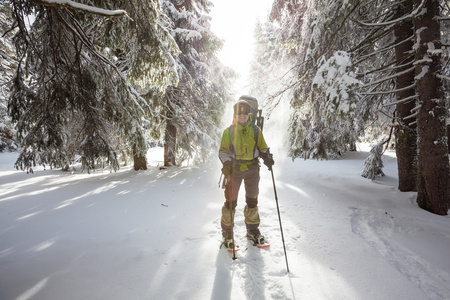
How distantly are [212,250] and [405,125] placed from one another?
5624 millimetres

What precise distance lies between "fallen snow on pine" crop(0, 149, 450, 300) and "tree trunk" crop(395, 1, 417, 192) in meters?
0.57

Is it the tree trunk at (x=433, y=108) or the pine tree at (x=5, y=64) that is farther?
the pine tree at (x=5, y=64)

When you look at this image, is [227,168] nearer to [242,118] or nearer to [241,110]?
[242,118]

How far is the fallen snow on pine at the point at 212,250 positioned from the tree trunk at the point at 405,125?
0.57 meters

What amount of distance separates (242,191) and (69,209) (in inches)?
178

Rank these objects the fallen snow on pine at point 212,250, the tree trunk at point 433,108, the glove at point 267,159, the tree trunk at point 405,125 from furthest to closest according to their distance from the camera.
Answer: the tree trunk at point 405,125
the tree trunk at point 433,108
the glove at point 267,159
the fallen snow on pine at point 212,250

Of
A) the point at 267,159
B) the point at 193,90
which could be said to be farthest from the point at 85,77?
the point at 193,90

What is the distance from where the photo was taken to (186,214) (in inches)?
175

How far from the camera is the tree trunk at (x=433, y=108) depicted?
3.98m

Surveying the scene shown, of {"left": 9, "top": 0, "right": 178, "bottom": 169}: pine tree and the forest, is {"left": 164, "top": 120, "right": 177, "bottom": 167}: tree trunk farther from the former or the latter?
{"left": 9, "top": 0, "right": 178, "bottom": 169}: pine tree

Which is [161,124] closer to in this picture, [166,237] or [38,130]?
[38,130]

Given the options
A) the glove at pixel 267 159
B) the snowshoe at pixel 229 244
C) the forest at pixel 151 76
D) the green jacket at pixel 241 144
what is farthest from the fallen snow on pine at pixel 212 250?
the green jacket at pixel 241 144

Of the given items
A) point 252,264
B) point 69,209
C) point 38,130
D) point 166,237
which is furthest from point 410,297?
point 69,209

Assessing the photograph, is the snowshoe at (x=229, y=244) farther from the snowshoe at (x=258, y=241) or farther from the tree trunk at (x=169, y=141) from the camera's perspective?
the tree trunk at (x=169, y=141)
